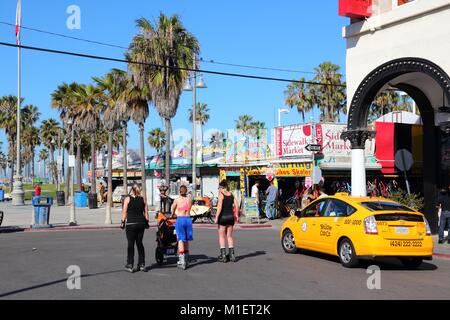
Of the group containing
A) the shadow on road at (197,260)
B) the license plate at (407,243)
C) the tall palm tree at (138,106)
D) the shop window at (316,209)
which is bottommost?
the shadow on road at (197,260)

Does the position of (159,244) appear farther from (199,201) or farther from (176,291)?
(199,201)

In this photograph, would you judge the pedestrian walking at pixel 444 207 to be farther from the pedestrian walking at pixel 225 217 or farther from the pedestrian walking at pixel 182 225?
the pedestrian walking at pixel 182 225

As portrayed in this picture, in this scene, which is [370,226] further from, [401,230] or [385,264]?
[385,264]

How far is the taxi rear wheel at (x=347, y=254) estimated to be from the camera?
36.8ft

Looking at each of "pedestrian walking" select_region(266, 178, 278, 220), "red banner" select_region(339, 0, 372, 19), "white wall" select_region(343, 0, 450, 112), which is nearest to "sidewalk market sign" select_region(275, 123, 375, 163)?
"pedestrian walking" select_region(266, 178, 278, 220)

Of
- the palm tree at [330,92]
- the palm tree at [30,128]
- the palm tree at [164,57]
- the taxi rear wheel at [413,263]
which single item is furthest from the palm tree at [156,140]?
the taxi rear wheel at [413,263]

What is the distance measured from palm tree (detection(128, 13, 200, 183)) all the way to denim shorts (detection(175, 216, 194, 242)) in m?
18.1

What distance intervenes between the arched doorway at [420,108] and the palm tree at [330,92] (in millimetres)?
31371

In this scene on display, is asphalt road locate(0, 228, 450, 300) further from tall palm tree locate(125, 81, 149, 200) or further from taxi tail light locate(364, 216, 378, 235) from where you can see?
tall palm tree locate(125, 81, 149, 200)

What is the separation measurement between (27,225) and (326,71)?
120 feet

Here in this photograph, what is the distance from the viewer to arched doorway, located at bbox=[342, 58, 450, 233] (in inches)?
729

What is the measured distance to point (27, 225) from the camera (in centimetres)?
2306

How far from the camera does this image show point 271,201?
2664 centimetres

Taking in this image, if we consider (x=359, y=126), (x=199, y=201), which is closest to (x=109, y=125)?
(x=199, y=201)
